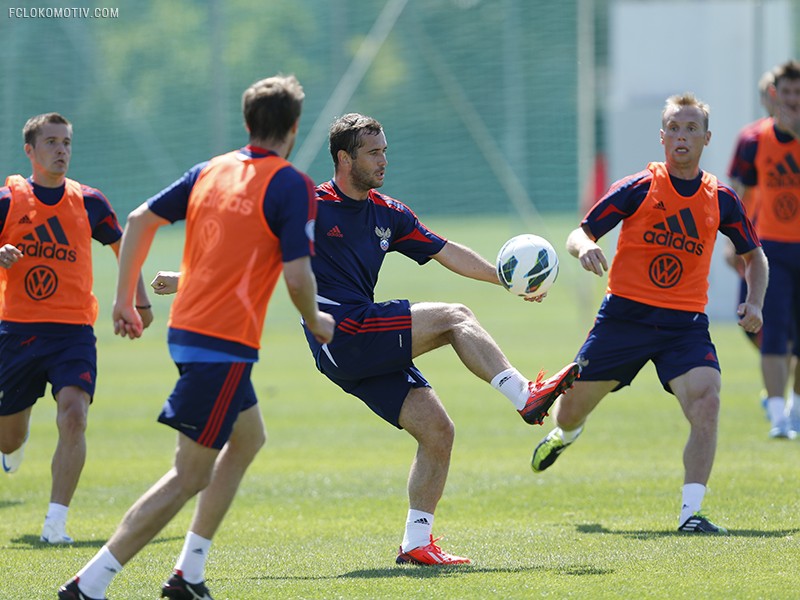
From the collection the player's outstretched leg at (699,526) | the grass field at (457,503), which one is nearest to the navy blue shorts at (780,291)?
the grass field at (457,503)

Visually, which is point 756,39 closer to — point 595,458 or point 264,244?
point 595,458

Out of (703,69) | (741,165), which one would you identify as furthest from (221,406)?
(703,69)

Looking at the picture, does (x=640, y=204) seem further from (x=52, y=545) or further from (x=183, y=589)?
(x=52, y=545)

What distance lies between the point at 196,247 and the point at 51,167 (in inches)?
Result: 127

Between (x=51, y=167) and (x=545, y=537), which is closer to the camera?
(x=545, y=537)

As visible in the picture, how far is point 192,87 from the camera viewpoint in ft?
87.9

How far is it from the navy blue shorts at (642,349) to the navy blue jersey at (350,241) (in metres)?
1.61

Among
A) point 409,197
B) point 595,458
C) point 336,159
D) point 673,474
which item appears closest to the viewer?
point 336,159

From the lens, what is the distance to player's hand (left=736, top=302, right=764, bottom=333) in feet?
27.4

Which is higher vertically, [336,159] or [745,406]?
[336,159]

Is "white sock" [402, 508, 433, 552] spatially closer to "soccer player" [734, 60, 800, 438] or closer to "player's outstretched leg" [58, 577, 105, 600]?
"player's outstretched leg" [58, 577, 105, 600]

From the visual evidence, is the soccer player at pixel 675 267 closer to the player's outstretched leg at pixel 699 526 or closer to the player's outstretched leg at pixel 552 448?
the player's outstretched leg at pixel 699 526

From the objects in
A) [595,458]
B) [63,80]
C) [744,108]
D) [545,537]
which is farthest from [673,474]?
[63,80]

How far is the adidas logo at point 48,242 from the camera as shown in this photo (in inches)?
346
